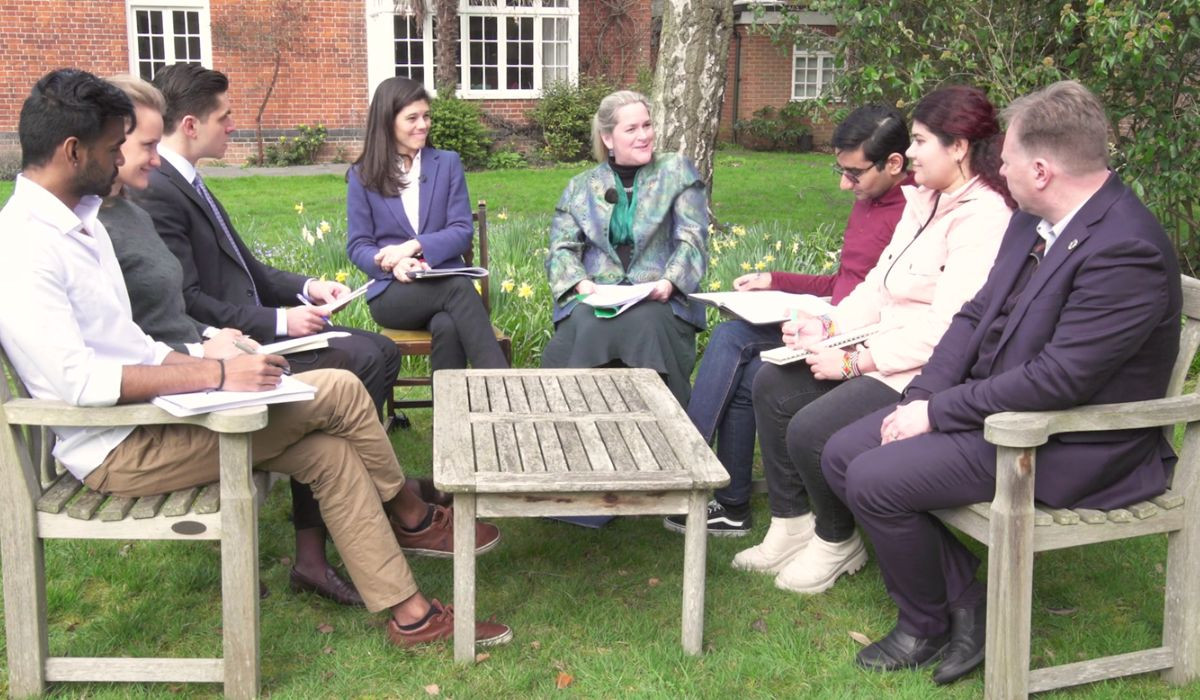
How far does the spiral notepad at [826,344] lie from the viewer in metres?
3.85

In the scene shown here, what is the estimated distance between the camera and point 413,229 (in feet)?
16.8

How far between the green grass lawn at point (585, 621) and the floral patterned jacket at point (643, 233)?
0.96m

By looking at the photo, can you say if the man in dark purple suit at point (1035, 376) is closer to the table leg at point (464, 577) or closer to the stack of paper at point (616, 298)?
the table leg at point (464, 577)

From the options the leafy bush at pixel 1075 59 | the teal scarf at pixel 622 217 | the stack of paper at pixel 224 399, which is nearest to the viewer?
the stack of paper at pixel 224 399

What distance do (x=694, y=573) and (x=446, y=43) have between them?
1625 centimetres

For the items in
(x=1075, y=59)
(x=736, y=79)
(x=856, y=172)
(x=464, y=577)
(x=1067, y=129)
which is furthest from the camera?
(x=736, y=79)

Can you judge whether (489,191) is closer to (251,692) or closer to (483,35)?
(483,35)

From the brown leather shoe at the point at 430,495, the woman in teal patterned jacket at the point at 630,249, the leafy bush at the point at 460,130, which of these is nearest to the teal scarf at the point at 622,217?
the woman in teal patterned jacket at the point at 630,249

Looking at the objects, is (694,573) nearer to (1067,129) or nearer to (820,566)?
(820,566)

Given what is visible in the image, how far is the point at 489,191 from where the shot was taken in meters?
14.2

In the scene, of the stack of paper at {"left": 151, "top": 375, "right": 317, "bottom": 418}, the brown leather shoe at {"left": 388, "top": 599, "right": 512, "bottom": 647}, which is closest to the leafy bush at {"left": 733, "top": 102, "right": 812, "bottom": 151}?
the brown leather shoe at {"left": 388, "top": 599, "right": 512, "bottom": 647}

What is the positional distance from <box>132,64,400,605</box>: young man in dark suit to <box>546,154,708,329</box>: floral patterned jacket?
0.85 metres

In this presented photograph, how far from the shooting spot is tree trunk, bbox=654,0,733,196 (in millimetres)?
7984

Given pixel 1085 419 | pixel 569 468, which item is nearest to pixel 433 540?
pixel 569 468
